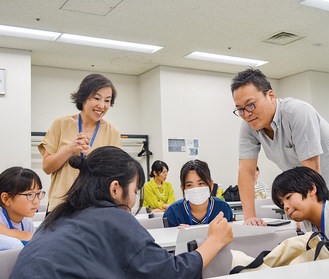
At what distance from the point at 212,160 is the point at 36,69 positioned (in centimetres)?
325

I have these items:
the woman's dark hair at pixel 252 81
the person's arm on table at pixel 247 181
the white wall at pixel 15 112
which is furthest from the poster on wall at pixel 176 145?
the woman's dark hair at pixel 252 81

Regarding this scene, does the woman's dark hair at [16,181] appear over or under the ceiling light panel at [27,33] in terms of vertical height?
under

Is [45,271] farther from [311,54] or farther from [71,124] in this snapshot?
[311,54]

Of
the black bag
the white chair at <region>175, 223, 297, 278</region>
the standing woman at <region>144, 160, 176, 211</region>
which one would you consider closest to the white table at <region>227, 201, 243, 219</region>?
the black bag

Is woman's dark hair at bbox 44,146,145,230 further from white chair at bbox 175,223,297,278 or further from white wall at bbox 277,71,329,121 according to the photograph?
white wall at bbox 277,71,329,121

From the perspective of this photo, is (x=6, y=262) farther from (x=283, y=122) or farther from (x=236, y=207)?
(x=236, y=207)

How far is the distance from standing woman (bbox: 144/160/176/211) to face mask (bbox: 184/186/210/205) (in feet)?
9.14

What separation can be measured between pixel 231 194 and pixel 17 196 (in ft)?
15.8

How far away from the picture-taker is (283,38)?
5.71 meters

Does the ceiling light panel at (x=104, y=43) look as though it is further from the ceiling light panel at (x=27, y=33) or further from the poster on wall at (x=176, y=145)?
the poster on wall at (x=176, y=145)

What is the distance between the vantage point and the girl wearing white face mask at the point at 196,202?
2909 millimetres

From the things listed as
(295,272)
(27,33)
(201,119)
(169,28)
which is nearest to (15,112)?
(27,33)

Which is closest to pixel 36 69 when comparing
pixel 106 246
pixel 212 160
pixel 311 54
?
pixel 212 160

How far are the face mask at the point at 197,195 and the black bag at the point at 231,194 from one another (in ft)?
12.5
